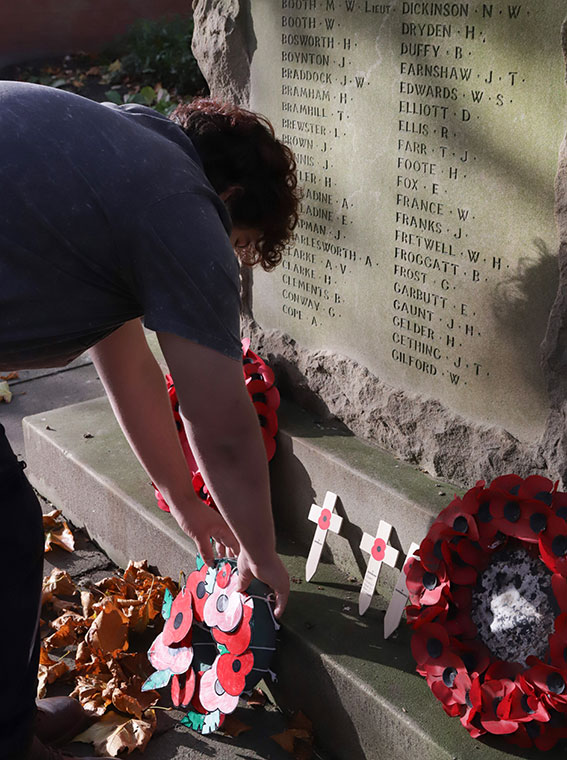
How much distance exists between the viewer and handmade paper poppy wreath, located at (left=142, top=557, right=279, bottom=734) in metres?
2.30

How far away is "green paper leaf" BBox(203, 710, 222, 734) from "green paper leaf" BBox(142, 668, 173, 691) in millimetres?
174

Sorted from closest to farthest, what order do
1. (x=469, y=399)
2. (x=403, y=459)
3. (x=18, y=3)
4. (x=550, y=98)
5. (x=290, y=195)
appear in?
(x=290, y=195)
(x=550, y=98)
(x=469, y=399)
(x=403, y=459)
(x=18, y=3)

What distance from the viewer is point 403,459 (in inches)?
104

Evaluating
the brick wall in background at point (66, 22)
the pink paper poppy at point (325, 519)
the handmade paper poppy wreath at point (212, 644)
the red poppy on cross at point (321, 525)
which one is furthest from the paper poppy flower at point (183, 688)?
the brick wall in background at point (66, 22)

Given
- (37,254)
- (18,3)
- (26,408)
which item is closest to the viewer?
(37,254)

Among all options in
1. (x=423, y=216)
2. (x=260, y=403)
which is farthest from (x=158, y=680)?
(x=423, y=216)

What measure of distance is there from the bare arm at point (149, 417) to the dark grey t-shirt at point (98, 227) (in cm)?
60

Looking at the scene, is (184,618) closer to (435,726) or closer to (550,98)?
(435,726)

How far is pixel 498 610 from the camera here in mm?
2088

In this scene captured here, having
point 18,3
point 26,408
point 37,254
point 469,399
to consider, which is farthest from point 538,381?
point 18,3

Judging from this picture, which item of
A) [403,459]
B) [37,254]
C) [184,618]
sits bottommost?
[184,618]

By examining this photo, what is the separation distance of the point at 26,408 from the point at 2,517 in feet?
8.94

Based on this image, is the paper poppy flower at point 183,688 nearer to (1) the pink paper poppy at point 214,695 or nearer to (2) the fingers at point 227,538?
(1) the pink paper poppy at point 214,695

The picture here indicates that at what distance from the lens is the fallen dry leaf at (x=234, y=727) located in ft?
7.63
